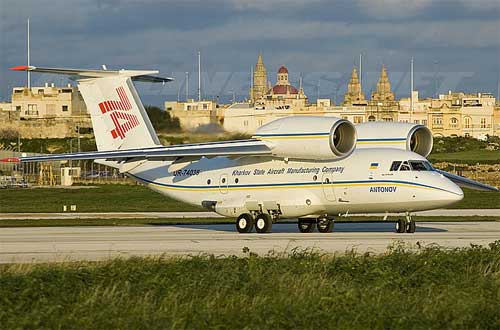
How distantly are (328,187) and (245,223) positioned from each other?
3251 millimetres

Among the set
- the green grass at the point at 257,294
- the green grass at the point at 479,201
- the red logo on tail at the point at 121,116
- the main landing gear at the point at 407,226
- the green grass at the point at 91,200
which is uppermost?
the red logo on tail at the point at 121,116

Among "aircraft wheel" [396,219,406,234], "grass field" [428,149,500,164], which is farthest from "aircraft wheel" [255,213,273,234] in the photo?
"grass field" [428,149,500,164]

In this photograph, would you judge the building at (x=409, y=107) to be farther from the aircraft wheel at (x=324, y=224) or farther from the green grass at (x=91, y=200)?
the aircraft wheel at (x=324, y=224)

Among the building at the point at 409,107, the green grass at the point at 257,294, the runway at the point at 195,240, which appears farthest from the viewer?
the building at the point at 409,107

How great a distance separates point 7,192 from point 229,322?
55639 millimetres

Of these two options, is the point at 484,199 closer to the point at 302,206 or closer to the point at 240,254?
the point at 302,206

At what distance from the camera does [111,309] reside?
47.8ft

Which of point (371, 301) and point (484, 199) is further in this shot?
point (484, 199)

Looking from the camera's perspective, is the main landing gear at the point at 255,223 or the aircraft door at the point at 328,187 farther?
the main landing gear at the point at 255,223

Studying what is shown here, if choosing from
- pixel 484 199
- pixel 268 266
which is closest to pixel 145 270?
pixel 268 266

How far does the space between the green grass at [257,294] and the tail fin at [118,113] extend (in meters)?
16.4

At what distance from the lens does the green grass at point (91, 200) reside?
174 feet

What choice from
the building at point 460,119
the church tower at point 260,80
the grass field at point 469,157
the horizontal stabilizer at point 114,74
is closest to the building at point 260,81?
the church tower at point 260,80

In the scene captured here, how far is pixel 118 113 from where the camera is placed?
119 ft
